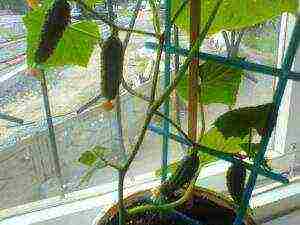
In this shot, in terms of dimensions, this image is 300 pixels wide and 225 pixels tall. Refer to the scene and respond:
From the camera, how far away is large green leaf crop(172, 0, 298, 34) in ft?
1.31

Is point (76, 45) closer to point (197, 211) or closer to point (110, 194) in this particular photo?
point (197, 211)

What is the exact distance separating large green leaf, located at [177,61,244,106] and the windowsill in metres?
0.31

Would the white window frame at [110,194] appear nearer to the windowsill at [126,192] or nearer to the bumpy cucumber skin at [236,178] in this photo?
the windowsill at [126,192]

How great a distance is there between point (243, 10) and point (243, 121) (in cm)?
9

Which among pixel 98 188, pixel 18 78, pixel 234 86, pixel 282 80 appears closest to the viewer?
Answer: pixel 282 80

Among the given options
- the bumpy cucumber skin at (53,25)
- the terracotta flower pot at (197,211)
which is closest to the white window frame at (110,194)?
the terracotta flower pot at (197,211)

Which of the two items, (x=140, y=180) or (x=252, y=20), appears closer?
(x=252, y=20)

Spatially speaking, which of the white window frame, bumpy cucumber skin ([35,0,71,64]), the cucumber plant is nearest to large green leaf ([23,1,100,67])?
the cucumber plant

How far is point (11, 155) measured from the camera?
69 centimetres

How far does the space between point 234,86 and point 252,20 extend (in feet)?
0.23

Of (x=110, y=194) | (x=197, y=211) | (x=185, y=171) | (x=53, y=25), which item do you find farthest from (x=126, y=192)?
(x=53, y=25)

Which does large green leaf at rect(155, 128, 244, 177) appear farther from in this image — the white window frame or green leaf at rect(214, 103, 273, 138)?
the white window frame

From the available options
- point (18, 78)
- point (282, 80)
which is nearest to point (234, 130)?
point (282, 80)

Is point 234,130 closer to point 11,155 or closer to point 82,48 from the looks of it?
point 82,48
